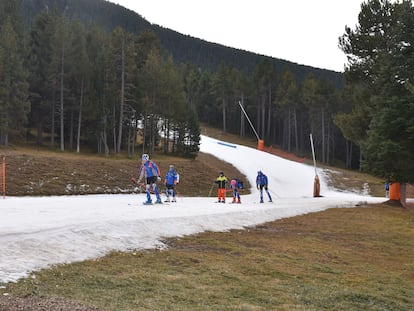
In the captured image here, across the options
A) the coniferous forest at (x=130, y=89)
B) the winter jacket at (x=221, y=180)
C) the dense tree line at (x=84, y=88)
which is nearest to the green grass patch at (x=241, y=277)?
the winter jacket at (x=221, y=180)

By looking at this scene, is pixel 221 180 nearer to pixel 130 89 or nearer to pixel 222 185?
pixel 222 185

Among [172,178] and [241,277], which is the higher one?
[172,178]

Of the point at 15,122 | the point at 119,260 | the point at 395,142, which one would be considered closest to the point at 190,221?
the point at 119,260

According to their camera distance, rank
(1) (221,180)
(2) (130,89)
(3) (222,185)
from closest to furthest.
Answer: (1) (221,180) → (3) (222,185) → (2) (130,89)

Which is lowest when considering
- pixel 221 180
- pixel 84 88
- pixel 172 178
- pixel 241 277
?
pixel 241 277

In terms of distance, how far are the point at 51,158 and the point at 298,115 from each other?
69547mm

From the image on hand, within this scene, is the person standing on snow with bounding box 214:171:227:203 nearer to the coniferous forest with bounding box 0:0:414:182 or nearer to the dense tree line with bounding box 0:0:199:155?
the coniferous forest with bounding box 0:0:414:182

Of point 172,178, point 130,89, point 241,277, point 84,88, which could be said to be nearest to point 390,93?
point 172,178

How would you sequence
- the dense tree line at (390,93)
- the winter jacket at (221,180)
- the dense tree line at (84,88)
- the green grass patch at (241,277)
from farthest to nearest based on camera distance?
the dense tree line at (84,88)
the dense tree line at (390,93)
the winter jacket at (221,180)
the green grass patch at (241,277)

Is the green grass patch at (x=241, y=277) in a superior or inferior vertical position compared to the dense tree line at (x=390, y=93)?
inferior

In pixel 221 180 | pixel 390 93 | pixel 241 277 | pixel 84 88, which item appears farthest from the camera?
pixel 84 88

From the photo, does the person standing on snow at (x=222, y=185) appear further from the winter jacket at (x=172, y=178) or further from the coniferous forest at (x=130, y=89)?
the coniferous forest at (x=130, y=89)

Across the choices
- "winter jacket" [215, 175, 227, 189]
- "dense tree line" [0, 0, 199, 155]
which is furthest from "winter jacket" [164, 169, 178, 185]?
"dense tree line" [0, 0, 199, 155]

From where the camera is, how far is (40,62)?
55.3 m
